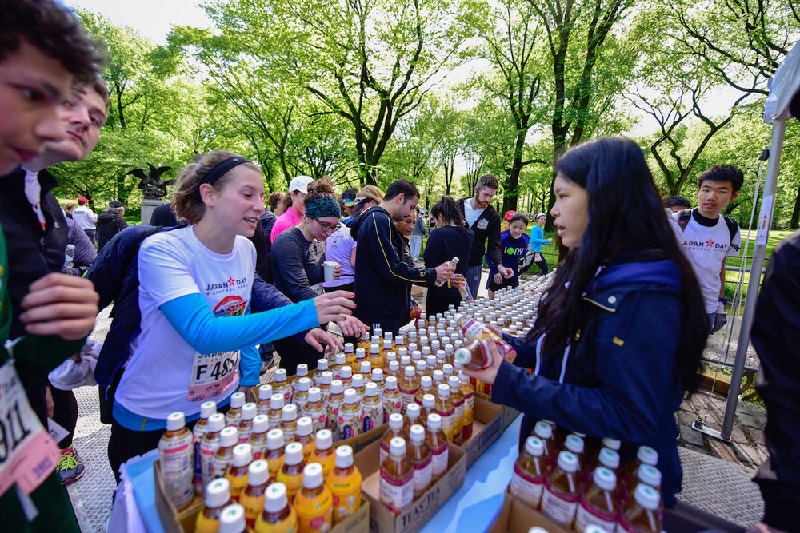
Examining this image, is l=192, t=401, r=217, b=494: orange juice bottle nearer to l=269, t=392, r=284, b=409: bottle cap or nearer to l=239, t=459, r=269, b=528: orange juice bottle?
l=269, t=392, r=284, b=409: bottle cap

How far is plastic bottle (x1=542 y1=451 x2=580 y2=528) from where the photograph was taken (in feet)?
3.60

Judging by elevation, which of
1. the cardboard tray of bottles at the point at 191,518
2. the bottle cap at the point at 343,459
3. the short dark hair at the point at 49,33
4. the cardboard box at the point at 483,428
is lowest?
the cardboard box at the point at 483,428

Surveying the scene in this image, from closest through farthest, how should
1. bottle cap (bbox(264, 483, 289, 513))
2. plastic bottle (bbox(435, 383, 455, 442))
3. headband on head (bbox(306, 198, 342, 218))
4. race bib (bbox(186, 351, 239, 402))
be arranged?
1. bottle cap (bbox(264, 483, 289, 513))
2. plastic bottle (bbox(435, 383, 455, 442))
3. race bib (bbox(186, 351, 239, 402))
4. headband on head (bbox(306, 198, 342, 218))

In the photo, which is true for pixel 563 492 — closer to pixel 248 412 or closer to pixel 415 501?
pixel 415 501

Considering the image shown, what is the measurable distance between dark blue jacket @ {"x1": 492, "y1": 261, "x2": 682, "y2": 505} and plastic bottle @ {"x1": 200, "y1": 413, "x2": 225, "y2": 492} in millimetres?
1074

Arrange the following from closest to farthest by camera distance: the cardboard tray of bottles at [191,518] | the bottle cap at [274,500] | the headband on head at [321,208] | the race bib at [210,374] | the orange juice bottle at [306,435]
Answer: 1. the bottle cap at [274,500]
2. the cardboard tray of bottles at [191,518]
3. the orange juice bottle at [306,435]
4. the race bib at [210,374]
5. the headband on head at [321,208]

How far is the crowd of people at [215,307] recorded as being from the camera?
880 millimetres

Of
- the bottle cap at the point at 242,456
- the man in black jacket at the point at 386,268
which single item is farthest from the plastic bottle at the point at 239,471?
the man in black jacket at the point at 386,268

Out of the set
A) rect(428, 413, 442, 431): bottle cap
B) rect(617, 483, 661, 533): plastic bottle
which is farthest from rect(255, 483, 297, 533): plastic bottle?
rect(617, 483, 661, 533): plastic bottle

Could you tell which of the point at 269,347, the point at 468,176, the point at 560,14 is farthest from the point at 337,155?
the point at 468,176

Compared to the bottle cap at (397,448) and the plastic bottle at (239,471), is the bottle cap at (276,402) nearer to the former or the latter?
the plastic bottle at (239,471)

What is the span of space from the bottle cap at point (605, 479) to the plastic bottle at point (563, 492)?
64 millimetres

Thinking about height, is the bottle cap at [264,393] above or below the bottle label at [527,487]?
above

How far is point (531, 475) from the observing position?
1173mm
